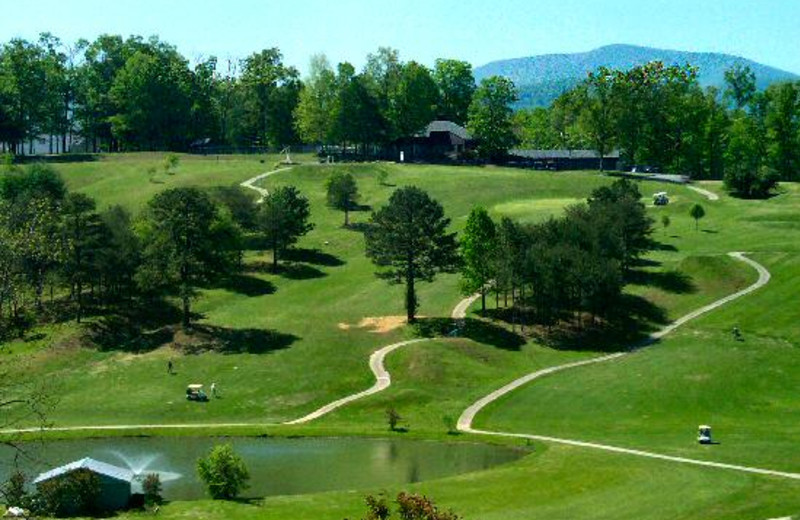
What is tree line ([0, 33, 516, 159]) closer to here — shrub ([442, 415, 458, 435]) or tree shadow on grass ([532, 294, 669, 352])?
tree shadow on grass ([532, 294, 669, 352])

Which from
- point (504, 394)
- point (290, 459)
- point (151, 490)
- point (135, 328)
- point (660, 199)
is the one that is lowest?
point (290, 459)

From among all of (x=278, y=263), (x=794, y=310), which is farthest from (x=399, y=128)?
(x=794, y=310)

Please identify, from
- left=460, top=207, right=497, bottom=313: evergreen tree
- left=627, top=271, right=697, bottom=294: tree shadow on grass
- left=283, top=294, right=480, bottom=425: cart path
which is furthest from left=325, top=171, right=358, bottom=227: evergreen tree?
left=627, top=271, right=697, bottom=294: tree shadow on grass

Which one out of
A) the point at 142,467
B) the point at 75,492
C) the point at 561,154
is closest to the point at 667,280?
the point at 142,467

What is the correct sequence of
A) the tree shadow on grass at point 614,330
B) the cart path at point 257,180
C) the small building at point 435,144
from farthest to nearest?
the small building at point 435,144, the cart path at point 257,180, the tree shadow on grass at point 614,330

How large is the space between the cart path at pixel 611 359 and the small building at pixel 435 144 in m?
77.4

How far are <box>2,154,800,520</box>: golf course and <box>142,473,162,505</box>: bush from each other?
215 centimetres

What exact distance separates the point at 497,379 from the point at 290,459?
2524 centimetres

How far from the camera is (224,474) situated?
5359 cm

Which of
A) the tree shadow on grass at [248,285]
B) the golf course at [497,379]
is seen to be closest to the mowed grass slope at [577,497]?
the golf course at [497,379]

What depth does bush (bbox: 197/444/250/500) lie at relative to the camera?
5353 cm

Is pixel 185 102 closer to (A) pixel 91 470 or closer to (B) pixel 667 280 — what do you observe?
(B) pixel 667 280

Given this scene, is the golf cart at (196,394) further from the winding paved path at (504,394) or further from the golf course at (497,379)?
the winding paved path at (504,394)

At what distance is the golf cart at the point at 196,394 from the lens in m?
81.1
